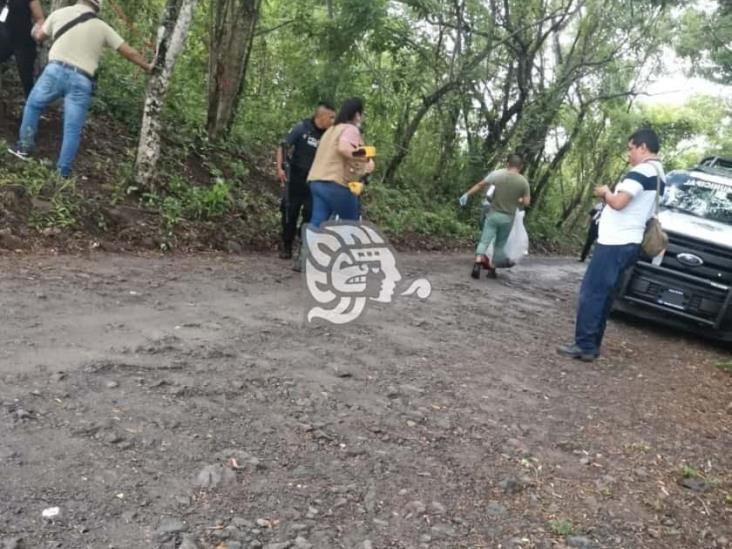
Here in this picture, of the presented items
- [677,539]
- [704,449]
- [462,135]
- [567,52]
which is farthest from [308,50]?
[677,539]

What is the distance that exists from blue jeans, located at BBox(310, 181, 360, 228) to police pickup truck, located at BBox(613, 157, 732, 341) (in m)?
3.85

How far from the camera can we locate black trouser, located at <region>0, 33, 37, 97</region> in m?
7.51

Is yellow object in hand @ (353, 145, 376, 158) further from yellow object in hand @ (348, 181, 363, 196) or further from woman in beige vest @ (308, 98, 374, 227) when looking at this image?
yellow object in hand @ (348, 181, 363, 196)

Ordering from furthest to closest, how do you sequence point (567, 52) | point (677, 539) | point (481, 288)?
point (567, 52) → point (481, 288) → point (677, 539)

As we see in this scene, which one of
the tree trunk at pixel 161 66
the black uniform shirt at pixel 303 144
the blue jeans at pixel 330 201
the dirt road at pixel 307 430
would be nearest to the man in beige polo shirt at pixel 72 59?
the tree trunk at pixel 161 66

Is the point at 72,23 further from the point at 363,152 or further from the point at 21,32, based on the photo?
the point at 363,152

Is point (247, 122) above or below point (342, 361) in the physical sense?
above

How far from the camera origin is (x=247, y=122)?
41.7 ft

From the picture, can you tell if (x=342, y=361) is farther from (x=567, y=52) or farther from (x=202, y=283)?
(x=567, y=52)

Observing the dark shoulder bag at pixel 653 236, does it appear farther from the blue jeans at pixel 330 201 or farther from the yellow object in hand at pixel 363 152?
the blue jeans at pixel 330 201

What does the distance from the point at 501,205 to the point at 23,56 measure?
659 cm

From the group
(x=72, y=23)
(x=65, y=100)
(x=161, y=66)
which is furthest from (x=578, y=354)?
(x=72, y=23)

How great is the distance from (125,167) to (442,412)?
5.47 m

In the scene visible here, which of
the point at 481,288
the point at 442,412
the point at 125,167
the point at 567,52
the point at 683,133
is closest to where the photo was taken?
the point at 442,412
